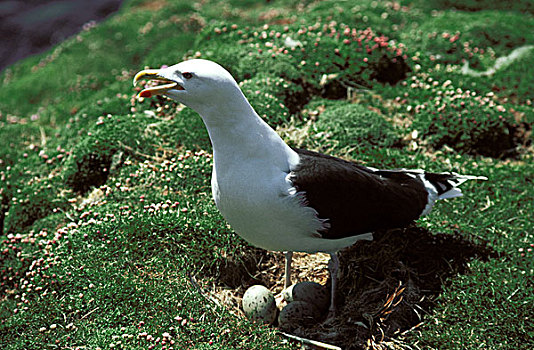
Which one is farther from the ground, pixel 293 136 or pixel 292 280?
pixel 293 136

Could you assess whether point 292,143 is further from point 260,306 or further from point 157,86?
point 157,86

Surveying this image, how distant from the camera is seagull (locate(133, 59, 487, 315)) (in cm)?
420

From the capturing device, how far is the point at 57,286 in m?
5.34

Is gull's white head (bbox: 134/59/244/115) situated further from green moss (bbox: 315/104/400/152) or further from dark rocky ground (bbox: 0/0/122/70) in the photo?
dark rocky ground (bbox: 0/0/122/70)

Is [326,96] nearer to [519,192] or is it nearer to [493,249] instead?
[519,192]

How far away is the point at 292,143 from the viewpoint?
22.7 feet

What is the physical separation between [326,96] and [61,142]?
399cm

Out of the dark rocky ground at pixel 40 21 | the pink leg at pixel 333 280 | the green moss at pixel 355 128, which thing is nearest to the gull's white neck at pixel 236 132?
the pink leg at pixel 333 280

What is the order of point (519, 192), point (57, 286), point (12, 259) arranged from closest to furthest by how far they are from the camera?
1. point (57, 286)
2. point (12, 259)
3. point (519, 192)

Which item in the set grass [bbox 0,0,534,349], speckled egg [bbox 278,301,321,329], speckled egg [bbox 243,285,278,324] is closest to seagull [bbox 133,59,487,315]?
speckled egg [bbox 278,301,321,329]

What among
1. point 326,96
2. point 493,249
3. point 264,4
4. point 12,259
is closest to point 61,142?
point 12,259

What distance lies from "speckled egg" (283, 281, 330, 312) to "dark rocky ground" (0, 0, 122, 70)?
14645mm

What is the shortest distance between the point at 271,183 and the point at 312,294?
4.23ft

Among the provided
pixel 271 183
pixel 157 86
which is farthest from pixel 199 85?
pixel 271 183
